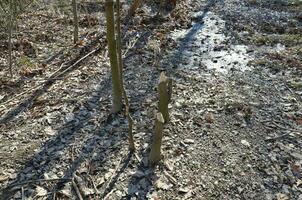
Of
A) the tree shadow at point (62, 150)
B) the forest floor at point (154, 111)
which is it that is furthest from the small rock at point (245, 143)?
the tree shadow at point (62, 150)

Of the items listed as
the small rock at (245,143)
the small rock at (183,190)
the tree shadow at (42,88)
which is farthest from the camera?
the tree shadow at (42,88)

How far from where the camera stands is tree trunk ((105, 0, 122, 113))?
4.12 meters

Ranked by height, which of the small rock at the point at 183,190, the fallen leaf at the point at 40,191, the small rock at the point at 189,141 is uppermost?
the small rock at the point at 189,141

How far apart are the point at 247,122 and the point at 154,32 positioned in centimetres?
418

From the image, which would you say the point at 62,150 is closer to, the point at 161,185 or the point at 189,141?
the point at 161,185

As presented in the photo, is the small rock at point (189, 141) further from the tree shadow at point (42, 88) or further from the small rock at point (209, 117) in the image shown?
the tree shadow at point (42, 88)

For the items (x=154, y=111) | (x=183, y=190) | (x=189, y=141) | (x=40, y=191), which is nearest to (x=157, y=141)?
(x=183, y=190)

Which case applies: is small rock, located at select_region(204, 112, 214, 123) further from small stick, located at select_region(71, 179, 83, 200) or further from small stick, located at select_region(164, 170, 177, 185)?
small stick, located at select_region(71, 179, 83, 200)

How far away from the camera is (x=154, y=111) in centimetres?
513

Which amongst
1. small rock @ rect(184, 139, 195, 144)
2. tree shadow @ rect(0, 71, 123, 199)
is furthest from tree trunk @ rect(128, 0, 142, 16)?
small rock @ rect(184, 139, 195, 144)

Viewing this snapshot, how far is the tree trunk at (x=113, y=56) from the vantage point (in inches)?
162

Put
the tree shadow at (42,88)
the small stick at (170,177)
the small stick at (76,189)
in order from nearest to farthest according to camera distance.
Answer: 1. the small stick at (76,189)
2. the small stick at (170,177)
3. the tree shadow at (42,88)

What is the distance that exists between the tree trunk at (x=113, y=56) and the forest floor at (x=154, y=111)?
25 cm

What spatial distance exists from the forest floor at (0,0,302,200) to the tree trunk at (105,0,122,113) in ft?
0.82
